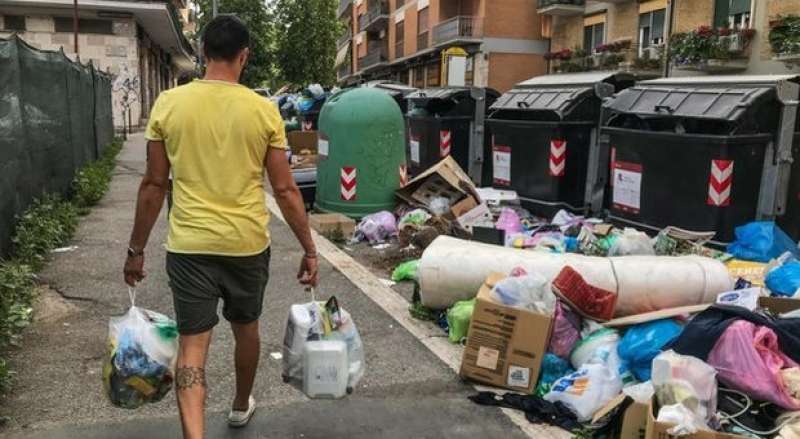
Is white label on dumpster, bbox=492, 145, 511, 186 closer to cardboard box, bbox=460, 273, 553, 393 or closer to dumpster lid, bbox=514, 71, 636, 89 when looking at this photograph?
dumpster lid, bbox=514, 71, 636, 89

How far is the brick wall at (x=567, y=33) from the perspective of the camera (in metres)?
30.0

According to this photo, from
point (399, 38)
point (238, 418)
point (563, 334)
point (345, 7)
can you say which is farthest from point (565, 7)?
point (345, 7)

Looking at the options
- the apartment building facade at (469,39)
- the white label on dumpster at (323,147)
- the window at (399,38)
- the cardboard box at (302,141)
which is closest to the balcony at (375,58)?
the apartment building facade at (469,39)

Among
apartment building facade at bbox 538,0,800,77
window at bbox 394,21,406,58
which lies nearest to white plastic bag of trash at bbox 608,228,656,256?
apartment building facade at bbox 538,0,800,77

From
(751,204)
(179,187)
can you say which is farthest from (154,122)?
(751,204)

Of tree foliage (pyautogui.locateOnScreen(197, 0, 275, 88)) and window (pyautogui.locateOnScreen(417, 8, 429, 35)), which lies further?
window (pyautogui.locateOnScreen(417, 8, 429, 35))

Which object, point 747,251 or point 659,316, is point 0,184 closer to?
point 659,316

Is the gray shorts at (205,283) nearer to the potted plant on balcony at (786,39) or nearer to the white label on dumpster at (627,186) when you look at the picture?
the white label on dumpster at (627,186)

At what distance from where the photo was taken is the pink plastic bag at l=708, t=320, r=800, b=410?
3.04 meters

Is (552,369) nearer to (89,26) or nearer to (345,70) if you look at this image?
(89,26)

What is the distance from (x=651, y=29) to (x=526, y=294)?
2396cm

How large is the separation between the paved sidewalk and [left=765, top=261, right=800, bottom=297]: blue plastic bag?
96.0 inches

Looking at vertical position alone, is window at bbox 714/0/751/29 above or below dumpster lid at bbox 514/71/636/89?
above

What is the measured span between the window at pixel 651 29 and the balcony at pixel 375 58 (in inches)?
993
